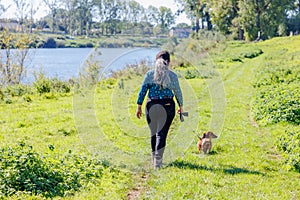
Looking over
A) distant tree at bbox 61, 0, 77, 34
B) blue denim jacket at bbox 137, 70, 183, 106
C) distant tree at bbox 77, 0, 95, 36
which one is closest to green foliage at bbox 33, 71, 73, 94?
distant tree at bbox 77, 0, 95, 36

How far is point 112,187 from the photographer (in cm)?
654

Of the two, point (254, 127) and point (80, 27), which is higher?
point (80, 27)

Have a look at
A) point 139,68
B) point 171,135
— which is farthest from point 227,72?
point 171,135

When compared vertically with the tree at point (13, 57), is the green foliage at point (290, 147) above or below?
below

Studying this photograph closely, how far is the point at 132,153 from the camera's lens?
27.8 ft

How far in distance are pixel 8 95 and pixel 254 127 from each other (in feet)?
35.7

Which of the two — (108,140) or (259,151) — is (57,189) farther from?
(259,151)

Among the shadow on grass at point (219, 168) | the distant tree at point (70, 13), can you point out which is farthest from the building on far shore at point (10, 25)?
the shadow on grass at point (219, 168)

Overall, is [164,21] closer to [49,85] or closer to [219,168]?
[49,85]

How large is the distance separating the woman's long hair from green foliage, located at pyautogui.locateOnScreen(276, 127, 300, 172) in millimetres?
3088

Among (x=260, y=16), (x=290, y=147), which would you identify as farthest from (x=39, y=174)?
(x=260, y=16)

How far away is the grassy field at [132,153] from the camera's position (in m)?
6.27

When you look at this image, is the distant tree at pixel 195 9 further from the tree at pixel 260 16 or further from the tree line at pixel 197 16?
the tree at pixel 260 16

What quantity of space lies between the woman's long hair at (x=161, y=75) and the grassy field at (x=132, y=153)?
1721 millimetres
